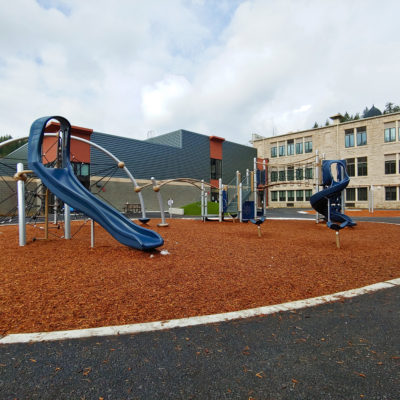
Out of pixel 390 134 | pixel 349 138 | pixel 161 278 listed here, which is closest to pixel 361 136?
pixel 349 138

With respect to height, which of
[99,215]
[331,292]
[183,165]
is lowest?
[331,292]

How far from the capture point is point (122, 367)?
2215mm

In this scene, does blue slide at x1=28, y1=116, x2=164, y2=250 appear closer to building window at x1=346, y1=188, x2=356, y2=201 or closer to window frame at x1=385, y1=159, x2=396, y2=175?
building window at x1=346, y1=188, x2=356, y2=201

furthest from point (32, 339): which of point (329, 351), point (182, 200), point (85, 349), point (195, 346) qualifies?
point (182, 200)

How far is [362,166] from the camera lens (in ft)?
130

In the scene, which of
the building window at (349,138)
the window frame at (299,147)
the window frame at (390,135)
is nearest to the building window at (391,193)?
the window frame at (390,135)

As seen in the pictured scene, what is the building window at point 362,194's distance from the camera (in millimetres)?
38562

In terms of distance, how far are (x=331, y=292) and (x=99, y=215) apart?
18.2 feet

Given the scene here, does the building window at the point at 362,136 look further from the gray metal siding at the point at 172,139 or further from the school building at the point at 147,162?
the gray metal siding at the point at 172,139

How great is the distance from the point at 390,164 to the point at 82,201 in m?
43.0

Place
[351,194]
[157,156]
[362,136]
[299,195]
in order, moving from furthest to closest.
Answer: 1. [299,195]
2. [351,194]
3. [362,136]
4. [157,156]

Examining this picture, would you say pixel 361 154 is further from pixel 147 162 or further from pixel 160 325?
pixel 160 325

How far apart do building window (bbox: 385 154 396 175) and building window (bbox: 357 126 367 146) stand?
12.4 ft

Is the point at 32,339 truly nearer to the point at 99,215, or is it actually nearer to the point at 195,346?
the point at 195,346
